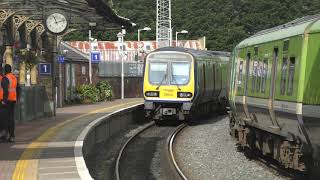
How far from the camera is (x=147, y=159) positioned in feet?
56.2

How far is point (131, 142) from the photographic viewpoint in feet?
68.4

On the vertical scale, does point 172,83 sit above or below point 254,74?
below

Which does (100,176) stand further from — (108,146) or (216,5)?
(216,5)

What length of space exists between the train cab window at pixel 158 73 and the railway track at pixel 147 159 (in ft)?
9.50

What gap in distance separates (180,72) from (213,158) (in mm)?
10193

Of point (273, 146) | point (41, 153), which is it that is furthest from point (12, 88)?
point (273, 146)

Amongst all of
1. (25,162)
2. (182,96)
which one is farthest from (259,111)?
(182,96)

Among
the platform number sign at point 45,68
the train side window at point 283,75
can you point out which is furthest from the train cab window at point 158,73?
the train side window at point 283,75

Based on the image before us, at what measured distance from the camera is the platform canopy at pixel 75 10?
66.8 ft

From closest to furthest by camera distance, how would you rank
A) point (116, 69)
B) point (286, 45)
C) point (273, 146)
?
1. point (286, 45)
2. point (273, 146)
3. point (116, 69)

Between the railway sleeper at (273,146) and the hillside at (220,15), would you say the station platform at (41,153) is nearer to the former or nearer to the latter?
the railway sleeper at (273,146)

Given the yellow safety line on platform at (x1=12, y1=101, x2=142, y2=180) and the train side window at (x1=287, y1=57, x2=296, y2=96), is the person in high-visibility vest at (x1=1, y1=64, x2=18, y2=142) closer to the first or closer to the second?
the yellow safety line on platform at (x1=12, y1=101, x2=142, y2=180)

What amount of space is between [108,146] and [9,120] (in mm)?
5466

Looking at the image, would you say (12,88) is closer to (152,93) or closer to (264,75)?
(264,75)
